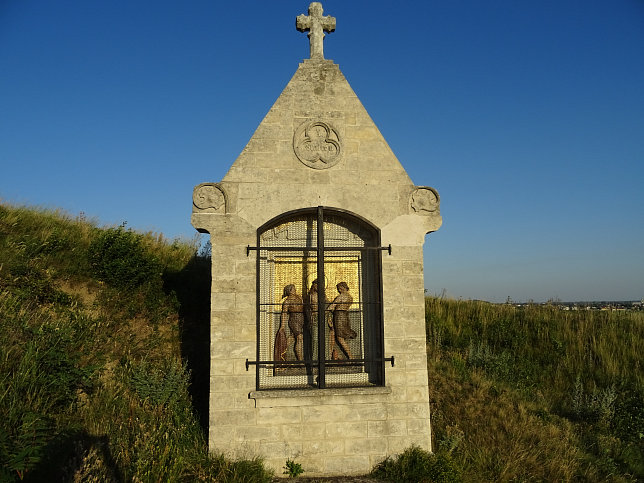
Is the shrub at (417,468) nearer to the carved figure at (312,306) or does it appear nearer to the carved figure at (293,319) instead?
the carved figure at (293,319)

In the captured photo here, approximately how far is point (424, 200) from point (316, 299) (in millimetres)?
1968

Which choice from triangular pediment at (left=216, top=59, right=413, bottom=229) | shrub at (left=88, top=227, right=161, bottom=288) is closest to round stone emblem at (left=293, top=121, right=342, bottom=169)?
triangular pediment at (left=216, top=59, right=413, bottom=229)

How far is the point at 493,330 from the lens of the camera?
426 inches

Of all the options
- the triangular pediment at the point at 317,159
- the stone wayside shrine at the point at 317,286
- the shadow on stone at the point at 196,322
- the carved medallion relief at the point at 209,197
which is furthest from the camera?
the shadow on stone at the point at 196,322

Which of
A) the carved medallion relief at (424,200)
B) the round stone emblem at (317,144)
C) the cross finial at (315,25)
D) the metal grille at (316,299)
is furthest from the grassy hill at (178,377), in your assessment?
the cross finial at (315,25)

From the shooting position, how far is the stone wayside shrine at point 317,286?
520 centimetres

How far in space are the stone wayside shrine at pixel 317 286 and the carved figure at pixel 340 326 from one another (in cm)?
2

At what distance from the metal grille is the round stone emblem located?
661 mm

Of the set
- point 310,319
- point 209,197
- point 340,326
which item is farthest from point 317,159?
point 340,326

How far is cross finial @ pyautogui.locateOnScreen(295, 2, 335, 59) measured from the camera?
19.8 feet

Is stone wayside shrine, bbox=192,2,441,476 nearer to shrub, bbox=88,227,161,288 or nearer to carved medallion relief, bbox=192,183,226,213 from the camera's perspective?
carved medallion relief, bbox=192,183,226,213

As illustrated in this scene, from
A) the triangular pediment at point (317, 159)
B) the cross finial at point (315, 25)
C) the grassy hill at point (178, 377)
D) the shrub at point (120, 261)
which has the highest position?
the cross finial at point (315, 25)

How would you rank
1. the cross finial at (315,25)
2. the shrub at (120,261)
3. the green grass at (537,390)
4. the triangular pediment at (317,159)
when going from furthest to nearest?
the shrub at (120,261) < the cross finial at (315,25) < the green grass at (537,390) < the triangular pediment at (317,159)

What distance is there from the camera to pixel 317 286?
18.7 ft
